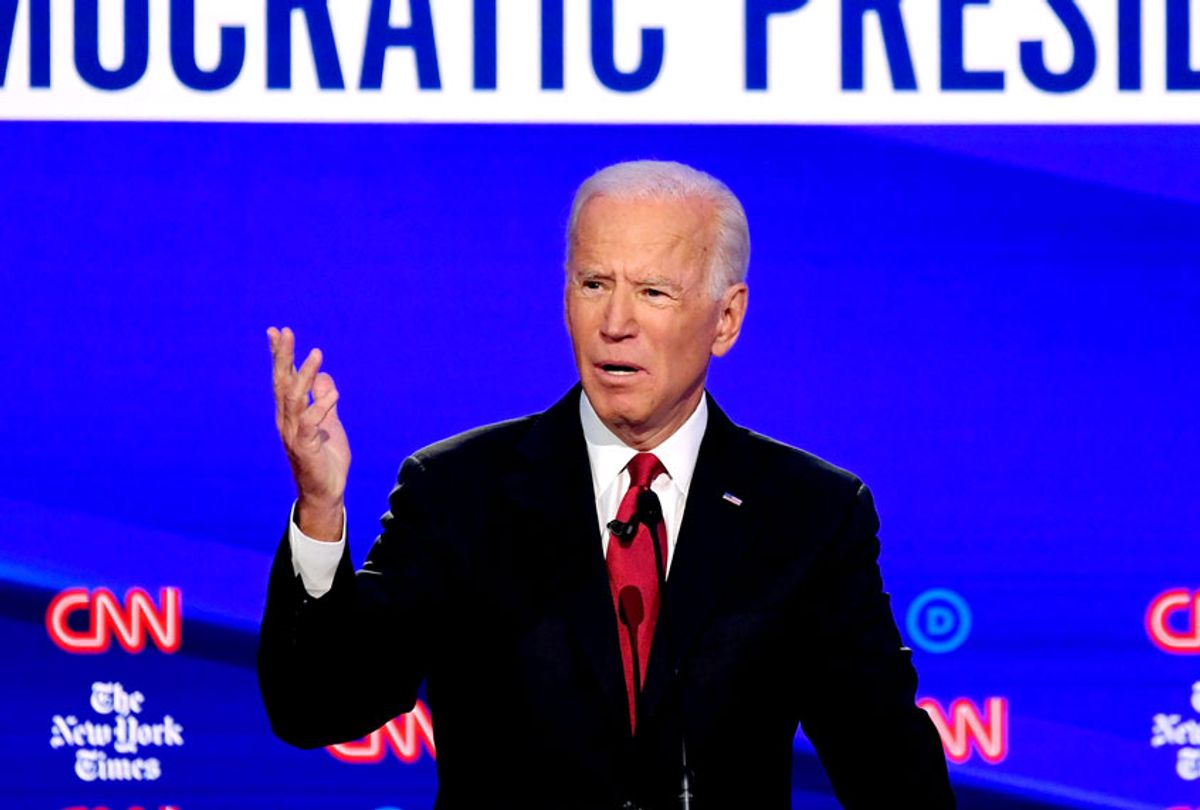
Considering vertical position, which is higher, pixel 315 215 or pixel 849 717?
pixel 315 215

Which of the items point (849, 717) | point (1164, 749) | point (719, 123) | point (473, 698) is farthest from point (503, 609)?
point (1164, 749)

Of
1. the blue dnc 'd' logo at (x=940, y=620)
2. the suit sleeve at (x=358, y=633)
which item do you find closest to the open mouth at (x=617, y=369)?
the suit sleeve at (x=358, y=633)

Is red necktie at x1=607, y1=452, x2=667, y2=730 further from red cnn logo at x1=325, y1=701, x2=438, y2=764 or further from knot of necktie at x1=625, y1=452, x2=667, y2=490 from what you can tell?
red cnn logo at x1=325, y1=701, x2=438, y2=764

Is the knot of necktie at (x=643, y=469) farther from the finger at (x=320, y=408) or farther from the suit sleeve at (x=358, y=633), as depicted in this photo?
the finger at (x=320, y=408)

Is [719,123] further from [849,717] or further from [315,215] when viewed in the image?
[849,717]

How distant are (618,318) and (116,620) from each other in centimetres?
160

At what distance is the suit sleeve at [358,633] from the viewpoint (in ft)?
5.55

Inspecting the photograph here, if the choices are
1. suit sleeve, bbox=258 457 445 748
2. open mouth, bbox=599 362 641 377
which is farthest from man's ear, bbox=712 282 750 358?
suit sleeve, bbox=258 457 445 748

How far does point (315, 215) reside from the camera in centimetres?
313

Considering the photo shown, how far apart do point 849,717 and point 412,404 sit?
147cm

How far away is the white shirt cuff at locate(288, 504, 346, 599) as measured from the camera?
1.68 meters

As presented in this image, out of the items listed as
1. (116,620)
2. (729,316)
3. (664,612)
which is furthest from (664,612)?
(116,620)

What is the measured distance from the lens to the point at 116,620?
123 inches

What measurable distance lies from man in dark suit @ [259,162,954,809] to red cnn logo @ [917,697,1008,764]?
1297mm
